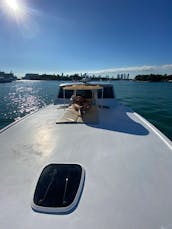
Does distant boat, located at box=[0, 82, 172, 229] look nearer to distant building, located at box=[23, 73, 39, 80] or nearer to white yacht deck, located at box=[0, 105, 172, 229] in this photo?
white yacht deck, located at box=[0, 105, 172, 229]

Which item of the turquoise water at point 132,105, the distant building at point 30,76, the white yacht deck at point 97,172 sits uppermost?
the distant building at point 30,76

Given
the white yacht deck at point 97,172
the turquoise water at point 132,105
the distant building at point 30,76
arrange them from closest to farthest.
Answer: the white yacht deck at point 97,172
the turquoise water at point 132,105
the distant building at point 30,76

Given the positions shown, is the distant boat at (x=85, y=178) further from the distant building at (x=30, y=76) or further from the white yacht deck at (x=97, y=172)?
the distant building at (x=30, y=76)

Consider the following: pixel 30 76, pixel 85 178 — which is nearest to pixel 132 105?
pixel 85 178

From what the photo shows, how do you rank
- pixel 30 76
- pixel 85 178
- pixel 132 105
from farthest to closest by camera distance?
pixel 30 76
pixel 132 105
pixel 85 178

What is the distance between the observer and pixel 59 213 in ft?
7.45

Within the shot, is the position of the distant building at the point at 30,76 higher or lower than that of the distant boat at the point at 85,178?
higher

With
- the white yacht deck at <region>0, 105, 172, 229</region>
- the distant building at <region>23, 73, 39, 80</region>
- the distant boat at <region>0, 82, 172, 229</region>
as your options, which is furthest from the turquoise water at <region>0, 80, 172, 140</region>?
the distant building at <region>23, 73, 39, 80</region>

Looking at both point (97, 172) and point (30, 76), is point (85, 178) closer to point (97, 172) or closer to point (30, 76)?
point (97, 172)

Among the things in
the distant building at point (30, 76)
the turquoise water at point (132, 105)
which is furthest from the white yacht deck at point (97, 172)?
the distant building at point (30, 76)

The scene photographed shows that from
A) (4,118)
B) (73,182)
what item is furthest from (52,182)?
(4,118)

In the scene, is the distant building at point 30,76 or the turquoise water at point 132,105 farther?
the distant building at point 30,76

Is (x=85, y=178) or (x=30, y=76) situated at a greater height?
(x=30, y=76)

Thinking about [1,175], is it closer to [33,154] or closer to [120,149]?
[33,154]
